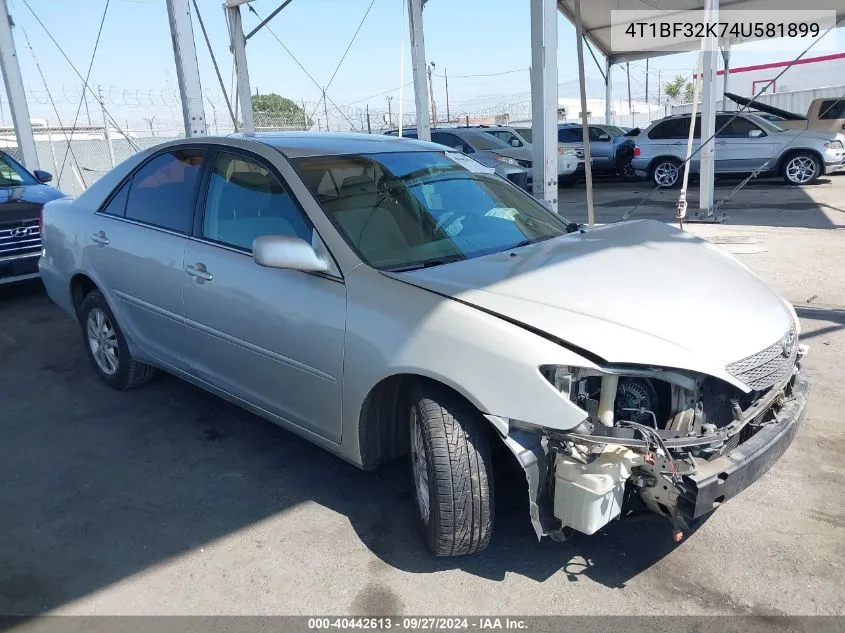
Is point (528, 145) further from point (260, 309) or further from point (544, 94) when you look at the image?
point (260, 309)

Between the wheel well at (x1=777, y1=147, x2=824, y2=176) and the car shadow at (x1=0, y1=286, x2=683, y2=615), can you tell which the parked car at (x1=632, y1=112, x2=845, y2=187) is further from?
the car shadow at (x1=0, y1=286, x2=683, y2=615)

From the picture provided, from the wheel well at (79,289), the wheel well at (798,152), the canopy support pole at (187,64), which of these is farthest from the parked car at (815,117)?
the wheel well at (79,289)

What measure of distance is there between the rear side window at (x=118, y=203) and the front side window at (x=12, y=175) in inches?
176

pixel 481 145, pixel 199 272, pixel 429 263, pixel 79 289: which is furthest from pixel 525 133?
pixel 429 263

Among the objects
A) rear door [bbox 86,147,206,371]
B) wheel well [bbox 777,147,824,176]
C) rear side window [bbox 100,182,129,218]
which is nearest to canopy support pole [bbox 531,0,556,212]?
rear door [bbox 86,147,206,371]

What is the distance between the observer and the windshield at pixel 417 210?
3234 mm

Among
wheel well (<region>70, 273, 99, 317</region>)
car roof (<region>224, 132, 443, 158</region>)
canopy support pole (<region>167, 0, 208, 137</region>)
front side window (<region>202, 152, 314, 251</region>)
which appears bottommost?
wheel well (<region>70, 273, 99, 317</region>)

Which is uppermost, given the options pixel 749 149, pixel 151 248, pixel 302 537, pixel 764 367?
pixel 749 149

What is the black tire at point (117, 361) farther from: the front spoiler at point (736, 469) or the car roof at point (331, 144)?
the front spoiler at point (736, 469)

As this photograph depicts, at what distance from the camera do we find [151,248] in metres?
4.05

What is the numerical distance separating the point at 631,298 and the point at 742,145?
14.8 meters

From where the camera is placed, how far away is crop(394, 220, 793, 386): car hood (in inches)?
95.8

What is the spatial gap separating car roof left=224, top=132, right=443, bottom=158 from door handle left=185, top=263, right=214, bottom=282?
738 millimetres

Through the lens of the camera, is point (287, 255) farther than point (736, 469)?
Yes
